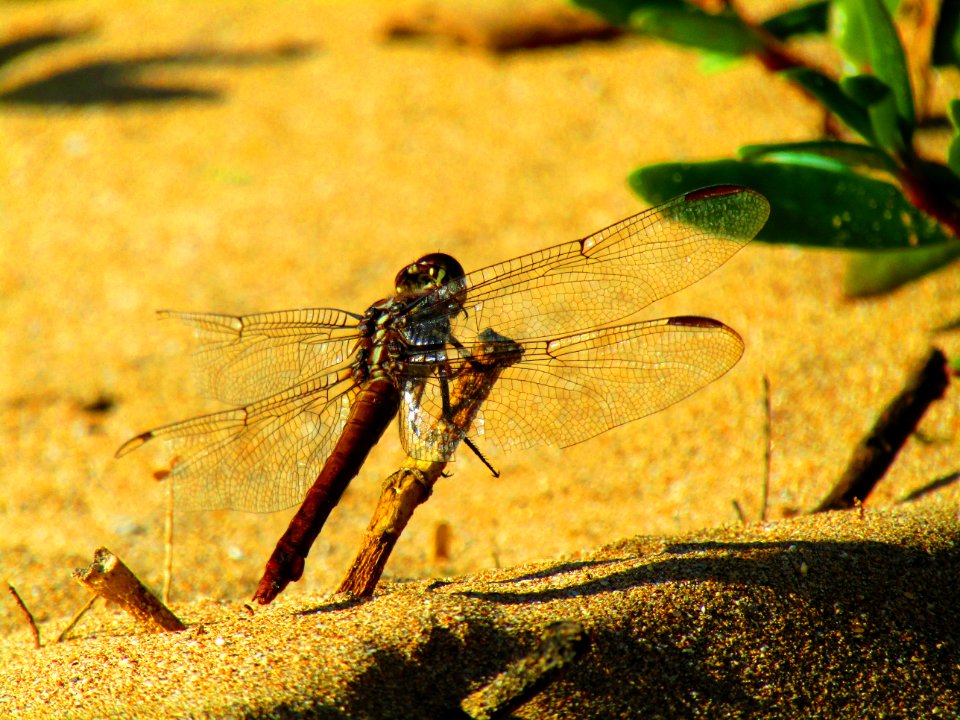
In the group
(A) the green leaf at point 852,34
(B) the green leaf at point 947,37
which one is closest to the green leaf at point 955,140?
(A) the green leaf at point 852,34

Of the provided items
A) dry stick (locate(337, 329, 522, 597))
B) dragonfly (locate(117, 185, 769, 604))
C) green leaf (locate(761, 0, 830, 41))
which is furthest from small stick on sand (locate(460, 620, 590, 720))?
green leaf (locate(761, 0, 830, 41))

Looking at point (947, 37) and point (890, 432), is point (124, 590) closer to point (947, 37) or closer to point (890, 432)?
point (890, 432)

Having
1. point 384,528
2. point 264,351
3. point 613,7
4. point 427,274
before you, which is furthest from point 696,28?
point 384,528

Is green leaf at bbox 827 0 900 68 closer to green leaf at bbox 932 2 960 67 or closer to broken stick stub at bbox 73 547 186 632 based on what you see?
green leaf at bbox 932 2 960 67

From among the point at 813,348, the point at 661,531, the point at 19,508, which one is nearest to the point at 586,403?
the point at 661,531

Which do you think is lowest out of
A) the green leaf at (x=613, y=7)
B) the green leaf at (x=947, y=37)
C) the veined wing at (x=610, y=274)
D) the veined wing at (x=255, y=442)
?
the veined wing at (x=255, y=442)

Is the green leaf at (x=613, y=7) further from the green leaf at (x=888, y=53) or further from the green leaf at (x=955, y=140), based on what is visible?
the green leaf at (x=955, y=140)

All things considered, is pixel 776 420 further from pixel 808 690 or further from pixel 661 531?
pixel 808 690
